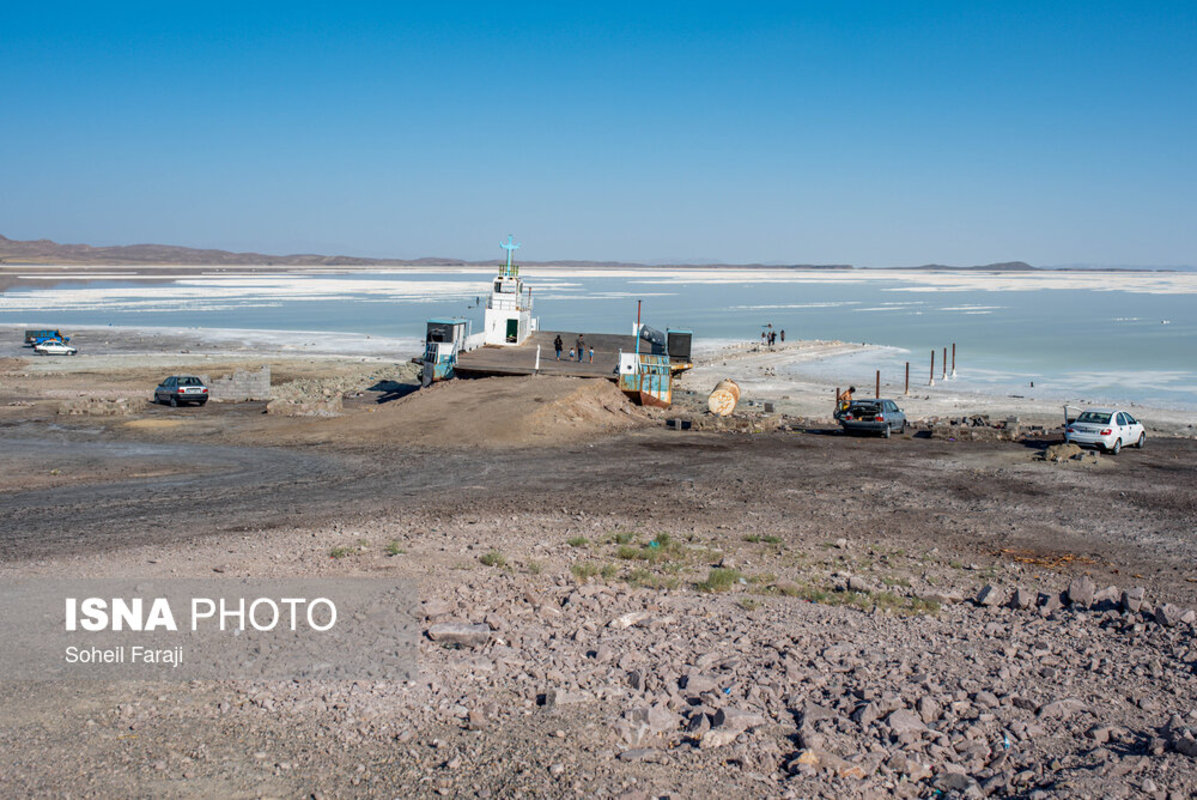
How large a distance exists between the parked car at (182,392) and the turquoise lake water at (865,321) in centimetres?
2166

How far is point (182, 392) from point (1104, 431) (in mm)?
30146

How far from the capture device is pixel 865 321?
9662 cm

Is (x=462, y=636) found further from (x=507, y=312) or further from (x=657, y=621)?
(x=507, y=312)

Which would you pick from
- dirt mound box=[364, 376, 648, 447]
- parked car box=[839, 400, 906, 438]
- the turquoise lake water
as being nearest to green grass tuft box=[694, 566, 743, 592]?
dirt mound box=[364, 376, 648, 447]

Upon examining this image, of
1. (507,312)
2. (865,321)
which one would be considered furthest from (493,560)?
(865,321)

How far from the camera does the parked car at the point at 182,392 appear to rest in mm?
35375

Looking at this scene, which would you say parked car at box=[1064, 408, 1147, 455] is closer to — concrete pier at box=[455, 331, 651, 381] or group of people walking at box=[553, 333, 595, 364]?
concrete pier at box=[455, 331, 651, 381]

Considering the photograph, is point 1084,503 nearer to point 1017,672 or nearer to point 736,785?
point 1017,672

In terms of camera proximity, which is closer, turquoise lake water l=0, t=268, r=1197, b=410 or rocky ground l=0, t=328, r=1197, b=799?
rocky ground l=0, t=328, r=1197, b=799

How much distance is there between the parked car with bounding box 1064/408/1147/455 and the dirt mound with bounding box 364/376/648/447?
42.2 ft

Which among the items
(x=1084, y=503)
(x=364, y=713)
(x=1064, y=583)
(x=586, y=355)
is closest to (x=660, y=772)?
(x=364, y=713)

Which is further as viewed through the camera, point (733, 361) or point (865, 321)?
point (865, 321)

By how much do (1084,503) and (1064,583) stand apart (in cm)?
716

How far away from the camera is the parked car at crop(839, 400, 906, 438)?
30.5 m
